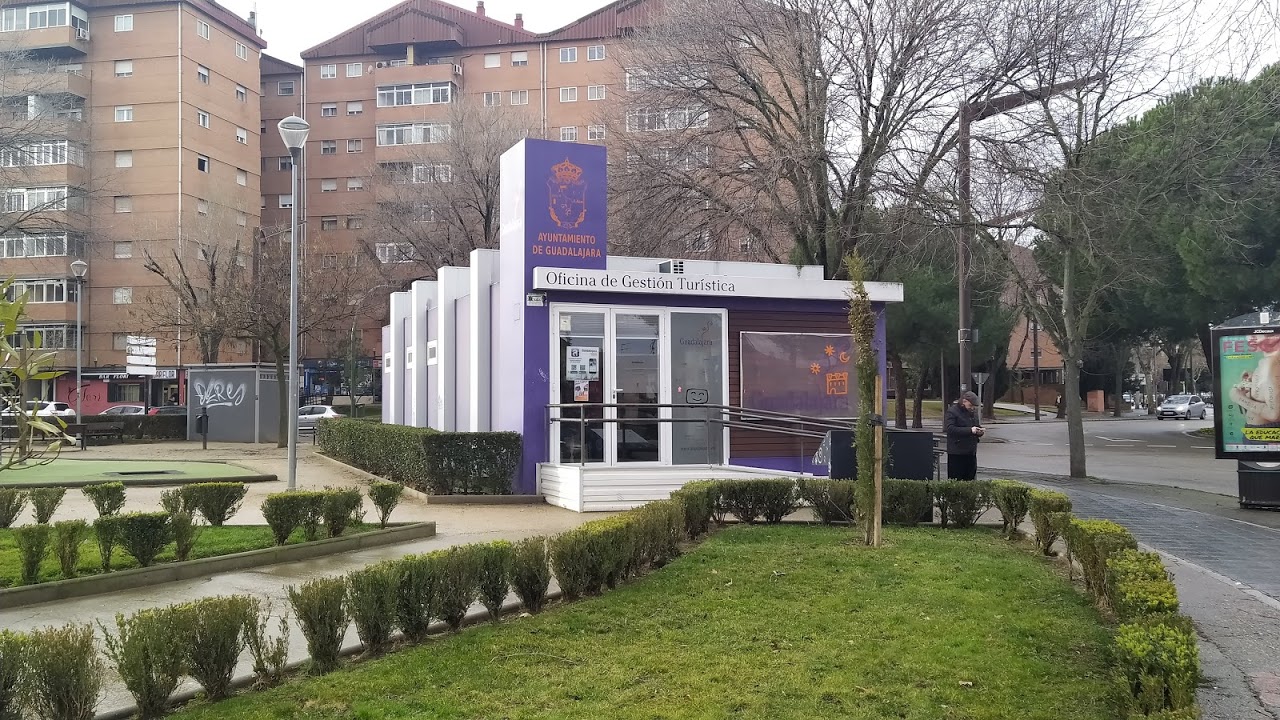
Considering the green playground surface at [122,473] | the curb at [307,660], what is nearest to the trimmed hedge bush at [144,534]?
the curb at [307,660]

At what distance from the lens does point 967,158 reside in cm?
1816

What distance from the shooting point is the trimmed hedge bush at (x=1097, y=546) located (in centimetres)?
694

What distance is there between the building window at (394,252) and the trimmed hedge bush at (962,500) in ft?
95.4

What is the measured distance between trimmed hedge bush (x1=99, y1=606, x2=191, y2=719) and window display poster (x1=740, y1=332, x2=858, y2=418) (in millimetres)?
10548

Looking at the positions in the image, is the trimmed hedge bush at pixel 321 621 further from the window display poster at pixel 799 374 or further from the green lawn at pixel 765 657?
the window display poster at pixel 799 374

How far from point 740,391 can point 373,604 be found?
9.48m

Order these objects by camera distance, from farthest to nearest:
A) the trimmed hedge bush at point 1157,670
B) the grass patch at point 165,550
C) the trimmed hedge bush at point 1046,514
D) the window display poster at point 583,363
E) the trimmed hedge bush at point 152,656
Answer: the window display poster at point 583,363
the trimmed hedge bush at point 1046,514
the grass patch at point 165,550
the trimmed hedge bush at point 152,656
the trimmed hedge bush at point 1157,670

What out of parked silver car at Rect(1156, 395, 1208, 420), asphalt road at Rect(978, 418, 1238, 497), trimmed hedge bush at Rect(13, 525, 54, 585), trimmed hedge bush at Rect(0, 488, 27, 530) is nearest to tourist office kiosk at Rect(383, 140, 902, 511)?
trimmed hedge bush at Rect(0, 488, 27, 530)

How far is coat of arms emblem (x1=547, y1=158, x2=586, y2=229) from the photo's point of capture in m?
14.1

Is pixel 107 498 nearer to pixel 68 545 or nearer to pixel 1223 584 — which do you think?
pixel 68 545

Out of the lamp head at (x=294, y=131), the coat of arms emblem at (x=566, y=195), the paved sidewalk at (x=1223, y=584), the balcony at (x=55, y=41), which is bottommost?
the paved sidewalk at (x=1223, y=584)

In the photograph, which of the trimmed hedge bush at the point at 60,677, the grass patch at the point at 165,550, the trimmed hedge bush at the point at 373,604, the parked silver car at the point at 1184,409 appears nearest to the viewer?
the trimmed hedge bush at the point at 60,677

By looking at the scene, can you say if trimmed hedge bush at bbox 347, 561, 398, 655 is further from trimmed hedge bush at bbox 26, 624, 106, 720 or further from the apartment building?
the apartment building

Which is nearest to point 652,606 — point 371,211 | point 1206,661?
point 1206,661
